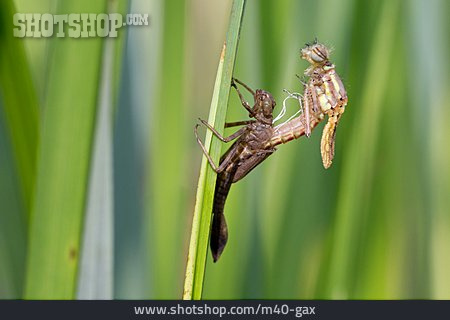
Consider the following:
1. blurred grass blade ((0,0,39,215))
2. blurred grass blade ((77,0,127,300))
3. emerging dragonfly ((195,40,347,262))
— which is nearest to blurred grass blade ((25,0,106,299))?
blurred grass blade ((77,0,127,300))

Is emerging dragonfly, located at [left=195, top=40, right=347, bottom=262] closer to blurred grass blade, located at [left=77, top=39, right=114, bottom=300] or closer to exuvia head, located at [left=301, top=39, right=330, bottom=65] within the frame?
exuvia head, located at [left=301, top=39, right=330, bottom=65]

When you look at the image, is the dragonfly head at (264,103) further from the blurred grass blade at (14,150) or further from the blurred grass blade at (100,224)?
the blurred grass blade at (14,150)

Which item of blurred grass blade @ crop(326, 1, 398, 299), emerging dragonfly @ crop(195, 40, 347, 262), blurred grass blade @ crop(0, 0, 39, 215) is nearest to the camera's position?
blurred grass blade @ crop(0, 0, 39, 215)

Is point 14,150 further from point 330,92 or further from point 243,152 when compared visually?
point 330,92

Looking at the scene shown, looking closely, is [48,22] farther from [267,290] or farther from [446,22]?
[446,22]

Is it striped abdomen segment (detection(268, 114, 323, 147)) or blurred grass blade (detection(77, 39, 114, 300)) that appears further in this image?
striped abdomen segment (detection(268, 114, 323, 147))

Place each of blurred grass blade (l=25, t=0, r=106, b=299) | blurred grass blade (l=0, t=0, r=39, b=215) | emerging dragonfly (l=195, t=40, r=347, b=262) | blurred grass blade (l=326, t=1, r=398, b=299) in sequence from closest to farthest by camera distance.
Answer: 1. blurred grass blade (l=25, t=0, r=106, b=299)
2. blurred grass blade (l=0, t=0, r=39, b=215)
3. blurred grass blade (l=326, t=1, r=398, b=299)
4. emerging dragonfly (l=195, t=40, r=347, b=262)
